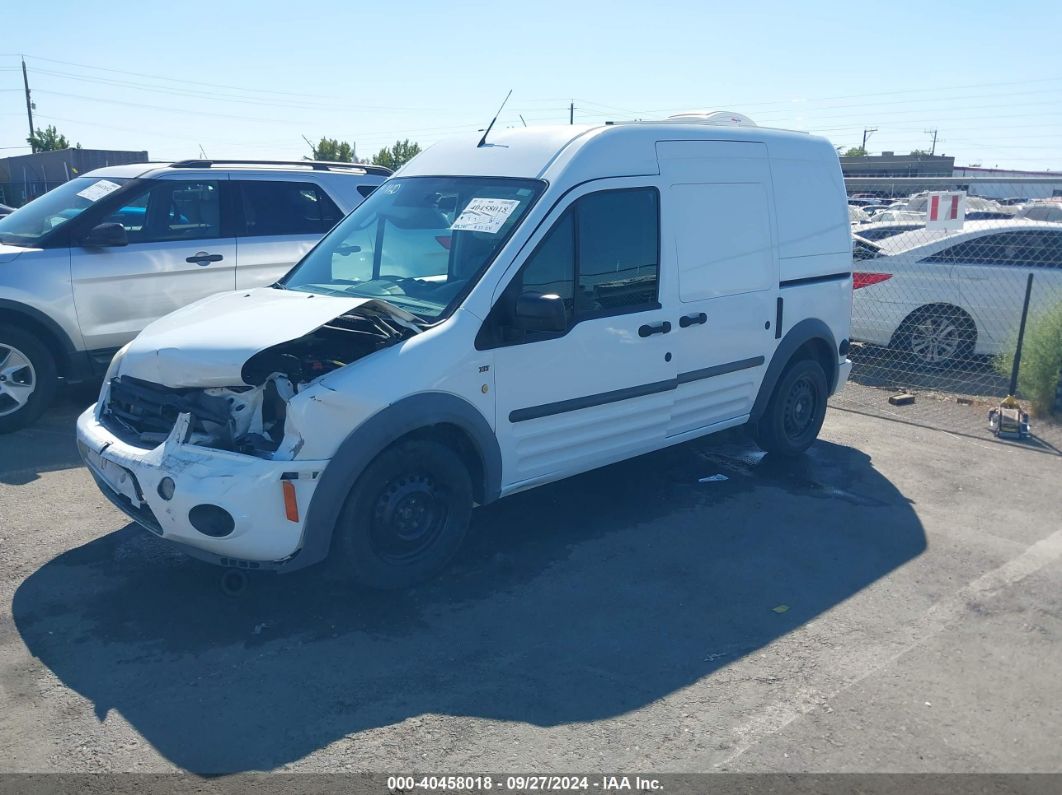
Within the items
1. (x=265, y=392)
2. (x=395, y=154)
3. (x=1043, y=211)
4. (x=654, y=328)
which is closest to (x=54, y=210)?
(x=265, y=392)

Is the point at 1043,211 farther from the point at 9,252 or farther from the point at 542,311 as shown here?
the point at 9,252

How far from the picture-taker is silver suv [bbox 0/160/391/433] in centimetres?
703

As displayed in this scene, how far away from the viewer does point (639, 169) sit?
5.43m

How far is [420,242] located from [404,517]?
1.68 metres

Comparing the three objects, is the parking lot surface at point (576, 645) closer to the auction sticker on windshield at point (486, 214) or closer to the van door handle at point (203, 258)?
the auction sticker on windshield at point (486, 214)

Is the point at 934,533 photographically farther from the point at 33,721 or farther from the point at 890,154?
the point at 890,154

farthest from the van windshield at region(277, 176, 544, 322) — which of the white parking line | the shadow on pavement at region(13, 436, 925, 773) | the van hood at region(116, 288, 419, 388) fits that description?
the white parking line

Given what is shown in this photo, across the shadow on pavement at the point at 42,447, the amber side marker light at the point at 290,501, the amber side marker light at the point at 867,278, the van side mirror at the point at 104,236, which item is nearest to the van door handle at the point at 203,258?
the van side mirror at the point at 104,236

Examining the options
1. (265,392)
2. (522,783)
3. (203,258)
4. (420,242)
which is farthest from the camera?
(203,258)

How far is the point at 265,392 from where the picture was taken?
4262mm

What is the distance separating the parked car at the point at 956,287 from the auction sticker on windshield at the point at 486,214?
6671mm

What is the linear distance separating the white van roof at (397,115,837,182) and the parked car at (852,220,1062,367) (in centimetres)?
501

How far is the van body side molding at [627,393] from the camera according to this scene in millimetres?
4926

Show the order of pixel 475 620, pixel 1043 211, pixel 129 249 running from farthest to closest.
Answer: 1. pixel 1043 211
2. pixel 129 249
3. pixel 475 620
